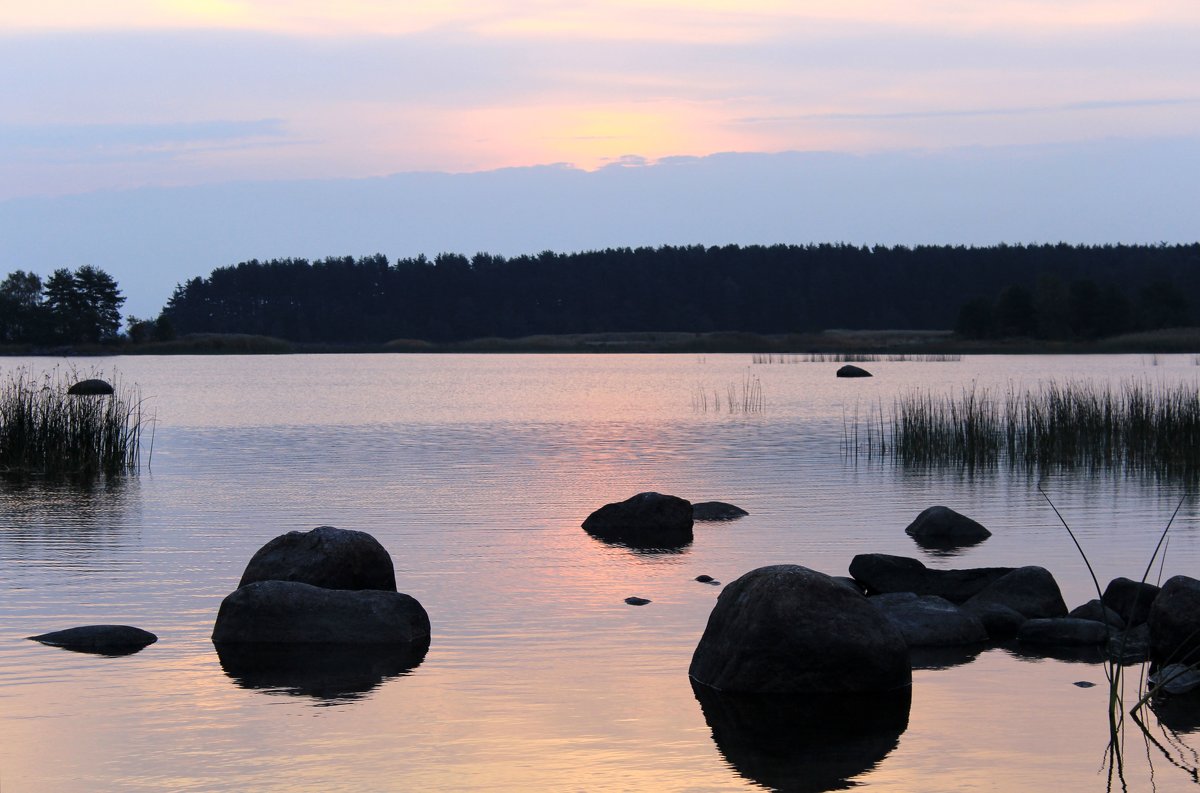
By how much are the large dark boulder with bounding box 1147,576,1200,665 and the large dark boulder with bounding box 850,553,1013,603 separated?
194 cm

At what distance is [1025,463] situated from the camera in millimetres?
25375

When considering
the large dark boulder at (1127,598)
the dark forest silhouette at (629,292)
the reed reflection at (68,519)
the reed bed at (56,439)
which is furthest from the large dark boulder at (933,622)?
the dark forest silhouette at (629,292)

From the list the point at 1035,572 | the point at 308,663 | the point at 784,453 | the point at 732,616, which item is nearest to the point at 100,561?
A: the point at 308,663

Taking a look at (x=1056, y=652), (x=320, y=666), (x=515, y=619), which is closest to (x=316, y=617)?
(x=320, y=666)

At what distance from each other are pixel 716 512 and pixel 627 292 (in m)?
149

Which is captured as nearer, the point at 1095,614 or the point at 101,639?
the point at 101,639

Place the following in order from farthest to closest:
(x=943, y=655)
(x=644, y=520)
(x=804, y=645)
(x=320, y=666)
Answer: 1. (x=644, y=520)
2. (x=943, y=655)
3. (x=320, y=666)
4. (x=804, y=645)

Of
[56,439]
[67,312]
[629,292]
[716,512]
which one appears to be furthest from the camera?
[629,292]

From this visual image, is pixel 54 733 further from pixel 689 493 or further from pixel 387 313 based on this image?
pixel 387 313

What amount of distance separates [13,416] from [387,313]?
14048 centimetres

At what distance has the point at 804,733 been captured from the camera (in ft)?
28.0

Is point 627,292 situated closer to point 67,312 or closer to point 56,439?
point 67,312

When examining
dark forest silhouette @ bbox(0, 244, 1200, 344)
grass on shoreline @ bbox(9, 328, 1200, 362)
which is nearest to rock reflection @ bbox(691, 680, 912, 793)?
grass on shoreline @ bbox(9, 328, 1200, 362)

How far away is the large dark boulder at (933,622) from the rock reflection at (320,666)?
3.76m
